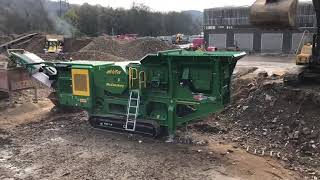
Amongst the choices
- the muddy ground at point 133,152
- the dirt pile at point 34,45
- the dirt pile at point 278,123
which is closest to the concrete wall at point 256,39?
the dirt pile at point 34,45

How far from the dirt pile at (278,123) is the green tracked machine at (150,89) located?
1435 millimetres

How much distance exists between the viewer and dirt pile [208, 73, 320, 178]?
9406 mm

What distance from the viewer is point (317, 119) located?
33.5 ft

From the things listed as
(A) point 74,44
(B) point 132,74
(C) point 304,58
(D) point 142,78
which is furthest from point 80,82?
(A) point 74,44

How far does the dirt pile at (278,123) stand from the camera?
9.41 metres

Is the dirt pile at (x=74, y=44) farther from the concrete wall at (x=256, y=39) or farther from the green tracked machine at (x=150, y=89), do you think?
the green tracked machine at (x=150, y=89)

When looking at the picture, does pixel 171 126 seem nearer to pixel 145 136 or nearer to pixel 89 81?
pixel 145 136

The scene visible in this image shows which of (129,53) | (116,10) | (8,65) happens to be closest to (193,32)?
(116,10)

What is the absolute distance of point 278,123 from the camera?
35.0 feet

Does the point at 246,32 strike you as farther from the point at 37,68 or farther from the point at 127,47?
the point at 37,68

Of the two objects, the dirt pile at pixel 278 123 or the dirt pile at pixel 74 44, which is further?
the dirt pile at pixel 74 44

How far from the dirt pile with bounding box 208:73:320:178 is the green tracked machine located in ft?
4.71

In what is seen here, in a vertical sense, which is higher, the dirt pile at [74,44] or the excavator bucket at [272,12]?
the excavator bucket at [272,12]

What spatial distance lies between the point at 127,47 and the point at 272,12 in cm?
2261
